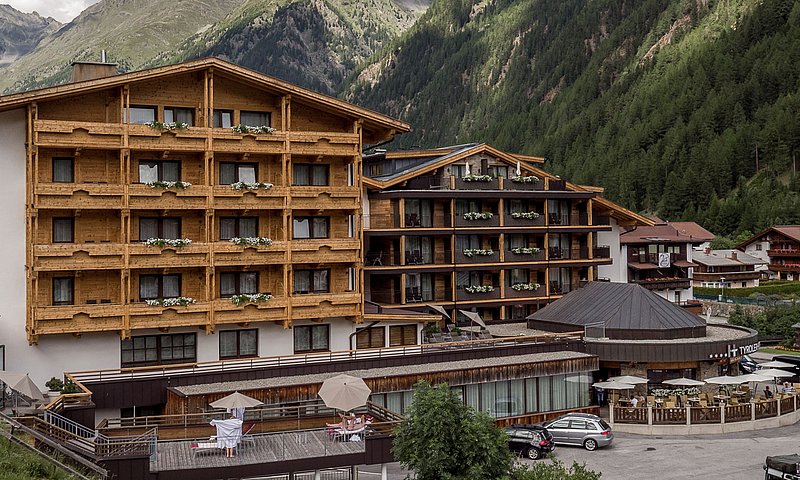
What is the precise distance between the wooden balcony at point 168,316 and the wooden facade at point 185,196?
54mm

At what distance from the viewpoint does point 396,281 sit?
64.3 metres

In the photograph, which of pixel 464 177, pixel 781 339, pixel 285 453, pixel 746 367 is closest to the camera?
pixel 285 453

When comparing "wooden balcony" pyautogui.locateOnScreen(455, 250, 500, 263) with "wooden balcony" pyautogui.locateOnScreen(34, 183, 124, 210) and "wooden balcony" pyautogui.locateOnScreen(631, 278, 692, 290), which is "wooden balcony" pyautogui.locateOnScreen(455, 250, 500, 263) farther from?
"wooden balcony" pyautogui.locateOnScreen(34, 183, 124, 210)

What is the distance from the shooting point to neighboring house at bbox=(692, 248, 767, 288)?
12406 centimetres

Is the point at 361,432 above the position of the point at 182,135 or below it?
below

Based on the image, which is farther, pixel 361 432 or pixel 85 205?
pixel 85 205

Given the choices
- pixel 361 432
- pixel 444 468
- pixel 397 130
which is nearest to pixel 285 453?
pixel 361 432

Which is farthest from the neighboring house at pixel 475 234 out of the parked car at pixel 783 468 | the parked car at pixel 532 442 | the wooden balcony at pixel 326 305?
the parked car at pixel 783 468

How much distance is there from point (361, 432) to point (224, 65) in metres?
19.8

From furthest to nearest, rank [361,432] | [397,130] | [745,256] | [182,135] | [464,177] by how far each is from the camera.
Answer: [745,256], [464,177], [397,130], [182,135], [361,432]

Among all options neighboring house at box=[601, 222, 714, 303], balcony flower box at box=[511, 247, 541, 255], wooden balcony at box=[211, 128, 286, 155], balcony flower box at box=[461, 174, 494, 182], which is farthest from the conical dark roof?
neighboring house at box=[601, 222, 714, 303]

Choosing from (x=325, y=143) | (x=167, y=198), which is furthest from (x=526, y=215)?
(x=167, y=198)

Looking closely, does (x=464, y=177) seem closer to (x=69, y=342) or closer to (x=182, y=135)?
(x=182, y=135)

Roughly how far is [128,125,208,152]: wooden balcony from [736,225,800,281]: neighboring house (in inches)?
4256
